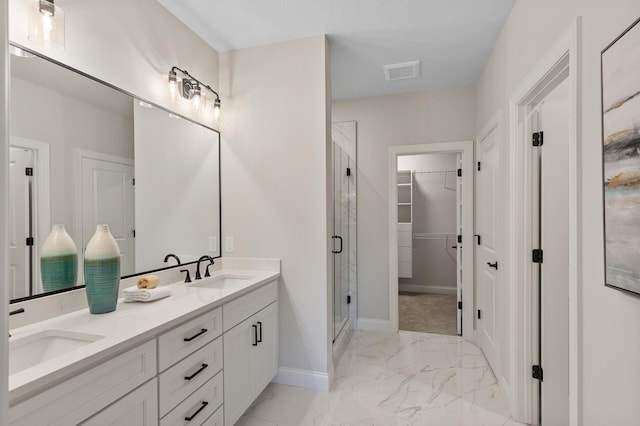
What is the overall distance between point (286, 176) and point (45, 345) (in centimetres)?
→ 164

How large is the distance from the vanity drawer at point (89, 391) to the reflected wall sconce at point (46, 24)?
1339 mm

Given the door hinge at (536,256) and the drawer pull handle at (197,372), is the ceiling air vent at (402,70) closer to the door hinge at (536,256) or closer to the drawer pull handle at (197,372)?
the door hinge at (536,256)

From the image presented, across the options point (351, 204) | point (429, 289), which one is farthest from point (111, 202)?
point (429, 289)

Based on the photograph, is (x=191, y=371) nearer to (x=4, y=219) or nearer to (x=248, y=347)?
(x=248, y=347)

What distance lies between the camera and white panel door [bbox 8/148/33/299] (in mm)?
1249

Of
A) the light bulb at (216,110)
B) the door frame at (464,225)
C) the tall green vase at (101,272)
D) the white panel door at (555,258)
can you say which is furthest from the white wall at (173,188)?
the white panel door at (555,258)

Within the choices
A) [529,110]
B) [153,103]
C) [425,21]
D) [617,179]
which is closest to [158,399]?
[153,103]

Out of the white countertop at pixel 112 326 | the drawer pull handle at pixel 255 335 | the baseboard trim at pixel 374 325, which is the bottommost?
the baseboard trim at pixel 374 325

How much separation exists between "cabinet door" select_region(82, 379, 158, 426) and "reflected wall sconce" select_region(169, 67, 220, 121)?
1.73 metres

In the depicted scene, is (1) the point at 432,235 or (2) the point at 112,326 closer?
(2) the point at 112,326

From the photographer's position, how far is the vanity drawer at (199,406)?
4.44 ft

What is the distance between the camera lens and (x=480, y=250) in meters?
3.01

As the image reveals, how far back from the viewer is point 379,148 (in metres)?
3.52

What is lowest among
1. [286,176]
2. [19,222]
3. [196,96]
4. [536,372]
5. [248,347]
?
[536,372]
